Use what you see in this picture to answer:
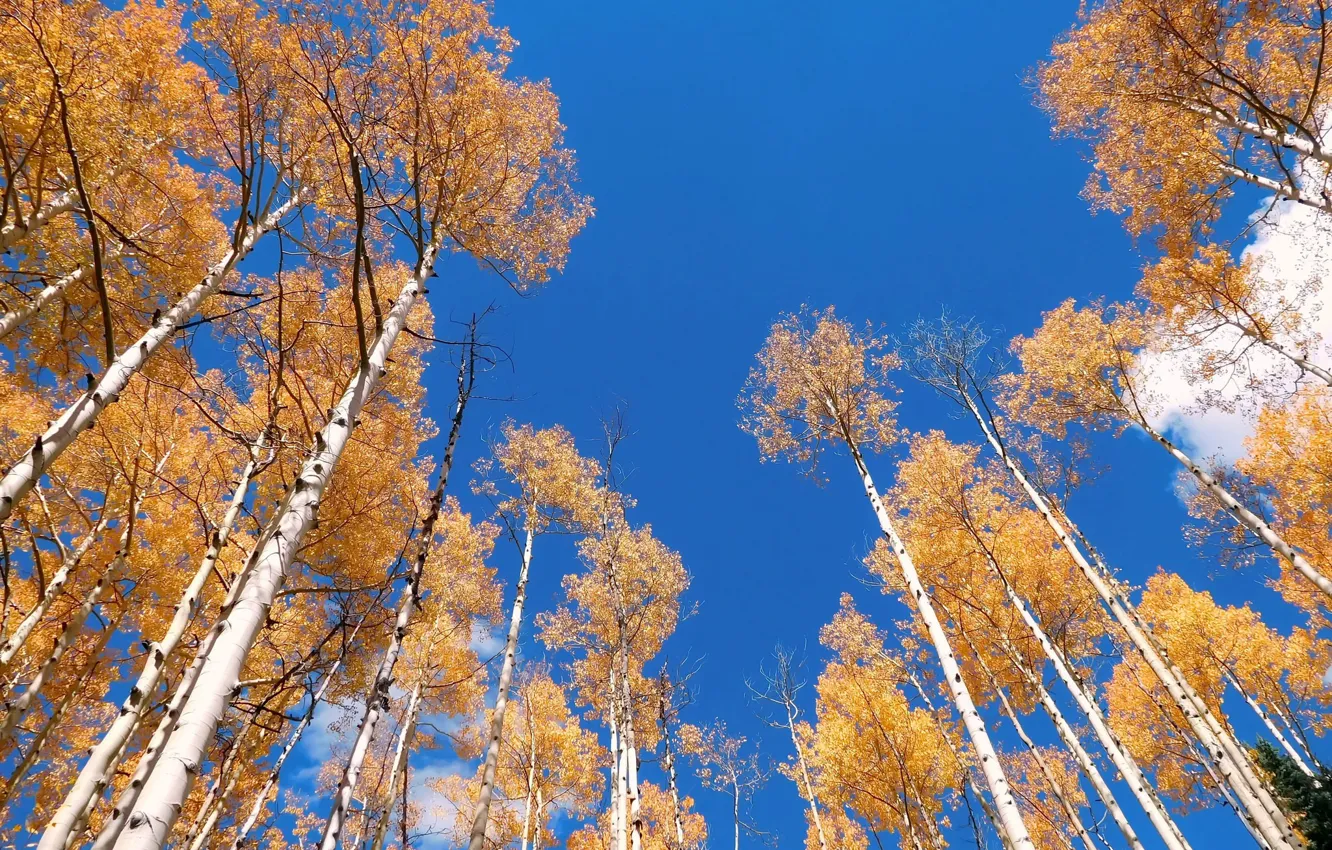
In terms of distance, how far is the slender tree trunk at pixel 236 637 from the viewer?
5.96 feet

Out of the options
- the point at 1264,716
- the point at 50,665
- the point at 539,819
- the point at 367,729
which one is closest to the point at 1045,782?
the point at 1264,716

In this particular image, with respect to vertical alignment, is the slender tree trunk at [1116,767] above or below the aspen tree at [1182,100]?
below

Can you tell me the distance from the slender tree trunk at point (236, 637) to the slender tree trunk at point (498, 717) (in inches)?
130

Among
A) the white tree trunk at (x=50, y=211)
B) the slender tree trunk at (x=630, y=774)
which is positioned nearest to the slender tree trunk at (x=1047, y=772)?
the slender tree trunk at (x=630, y=774)

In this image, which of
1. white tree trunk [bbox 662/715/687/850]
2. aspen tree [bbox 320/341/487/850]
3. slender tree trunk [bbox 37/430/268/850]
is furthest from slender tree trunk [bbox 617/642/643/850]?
slender tree trunk [bbox 37/430/268/850]

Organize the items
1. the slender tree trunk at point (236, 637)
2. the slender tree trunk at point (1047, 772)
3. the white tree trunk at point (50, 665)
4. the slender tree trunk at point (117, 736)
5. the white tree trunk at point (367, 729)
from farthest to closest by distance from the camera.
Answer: the slender tree trunk at point (1047, 772) < the white tree trunk at point (50, 665) < the slender tree trunk at point (117, 736) < the white tree trunk at point (367, 729) < the slender tree trunk at point (236, 637)

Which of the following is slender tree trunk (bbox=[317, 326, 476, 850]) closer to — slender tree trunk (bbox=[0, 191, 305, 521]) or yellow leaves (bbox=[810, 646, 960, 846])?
slender tree trunk (bbox=[0, 191, 305, 521])

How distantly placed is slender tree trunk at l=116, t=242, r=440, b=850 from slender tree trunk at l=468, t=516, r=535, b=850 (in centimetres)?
331

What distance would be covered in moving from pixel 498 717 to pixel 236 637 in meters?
4.89

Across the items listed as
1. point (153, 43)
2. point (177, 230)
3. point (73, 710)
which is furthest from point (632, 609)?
point (153, 43)

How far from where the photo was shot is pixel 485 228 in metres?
6.39

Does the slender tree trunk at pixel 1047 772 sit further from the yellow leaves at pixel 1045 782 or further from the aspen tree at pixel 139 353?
the aspen tree at pixel 139 353

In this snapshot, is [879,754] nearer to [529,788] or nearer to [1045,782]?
[529,788]

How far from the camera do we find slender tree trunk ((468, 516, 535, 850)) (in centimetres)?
507
